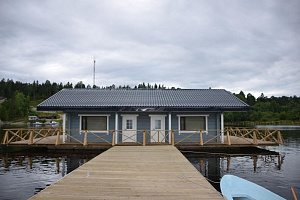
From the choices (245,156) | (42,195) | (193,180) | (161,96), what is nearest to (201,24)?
(161,96)

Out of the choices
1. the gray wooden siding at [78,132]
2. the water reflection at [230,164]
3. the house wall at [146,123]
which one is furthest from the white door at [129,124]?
the water reflection at [230,164]

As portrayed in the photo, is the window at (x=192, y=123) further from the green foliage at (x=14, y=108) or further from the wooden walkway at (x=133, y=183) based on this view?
the green foliage at (x=14, y=108)

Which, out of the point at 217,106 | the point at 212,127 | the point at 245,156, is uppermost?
the point at 217,106

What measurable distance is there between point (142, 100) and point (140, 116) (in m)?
1.36

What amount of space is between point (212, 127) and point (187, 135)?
73.4 inches

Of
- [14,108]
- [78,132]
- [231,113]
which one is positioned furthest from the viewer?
[14,108]

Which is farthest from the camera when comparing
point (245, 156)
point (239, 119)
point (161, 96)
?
point (239, 119)

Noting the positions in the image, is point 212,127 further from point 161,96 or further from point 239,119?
point 239,119

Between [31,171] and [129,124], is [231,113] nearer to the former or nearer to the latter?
[129,124]

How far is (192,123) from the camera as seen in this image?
16531mm

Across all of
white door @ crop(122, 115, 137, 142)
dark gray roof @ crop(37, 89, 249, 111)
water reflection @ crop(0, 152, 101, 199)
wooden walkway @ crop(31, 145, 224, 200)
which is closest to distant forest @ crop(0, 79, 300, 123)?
dark gray roof @ crop(37, 89, 249, 111)

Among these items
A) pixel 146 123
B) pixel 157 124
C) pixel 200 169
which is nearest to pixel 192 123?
pixel 157 124

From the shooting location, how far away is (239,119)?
79.9m

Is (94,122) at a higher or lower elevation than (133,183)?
higher
